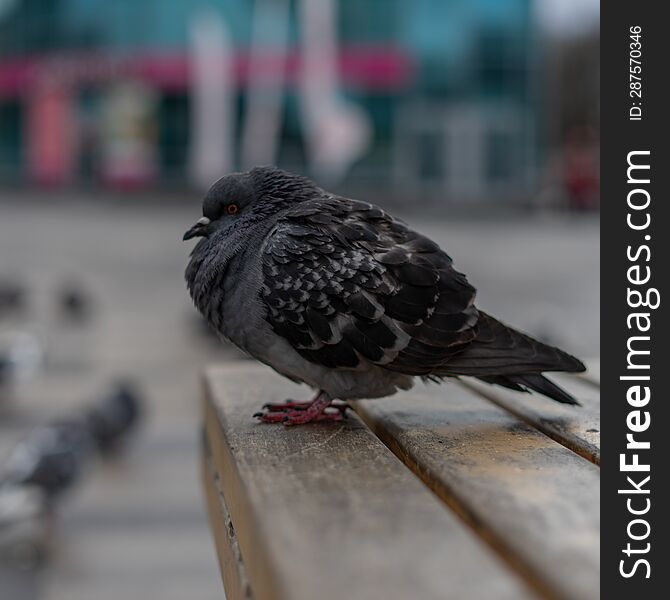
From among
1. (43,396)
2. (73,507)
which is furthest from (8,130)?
(73,507)

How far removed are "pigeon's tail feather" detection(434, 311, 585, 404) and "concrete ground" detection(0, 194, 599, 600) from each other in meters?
0.60

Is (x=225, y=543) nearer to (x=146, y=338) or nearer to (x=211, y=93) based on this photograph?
(x=146, y=338)

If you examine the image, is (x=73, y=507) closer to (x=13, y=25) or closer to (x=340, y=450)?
(x=340, y=450)

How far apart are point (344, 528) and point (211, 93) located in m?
33.0

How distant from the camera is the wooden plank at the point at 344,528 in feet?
4.14

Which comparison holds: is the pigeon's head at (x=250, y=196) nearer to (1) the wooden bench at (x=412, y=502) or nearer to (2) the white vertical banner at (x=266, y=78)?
(1) the wooden bench at (x=412, y=502)

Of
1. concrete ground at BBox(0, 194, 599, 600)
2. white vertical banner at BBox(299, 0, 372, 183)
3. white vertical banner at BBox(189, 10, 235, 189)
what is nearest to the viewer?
concrete ground at BBox(0, 194, 599, 600)

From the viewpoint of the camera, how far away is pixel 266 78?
32.8 m

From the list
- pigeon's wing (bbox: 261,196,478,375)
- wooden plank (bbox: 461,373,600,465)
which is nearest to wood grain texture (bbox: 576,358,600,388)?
wooden plank (bbox: 461,373,600,465)

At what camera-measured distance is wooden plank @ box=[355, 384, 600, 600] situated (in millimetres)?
1352

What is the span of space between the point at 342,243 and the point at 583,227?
23214mm

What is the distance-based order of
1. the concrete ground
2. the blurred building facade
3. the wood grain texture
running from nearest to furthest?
1. the wood grain texture
2. the concrete ground
3. the blurred building facade

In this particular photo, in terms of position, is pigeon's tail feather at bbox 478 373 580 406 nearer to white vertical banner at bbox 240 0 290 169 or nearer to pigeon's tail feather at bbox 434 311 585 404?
pigeon's tail feather at bbox 434 311 585 404

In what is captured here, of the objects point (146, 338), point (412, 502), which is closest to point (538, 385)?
point (412, 502)
